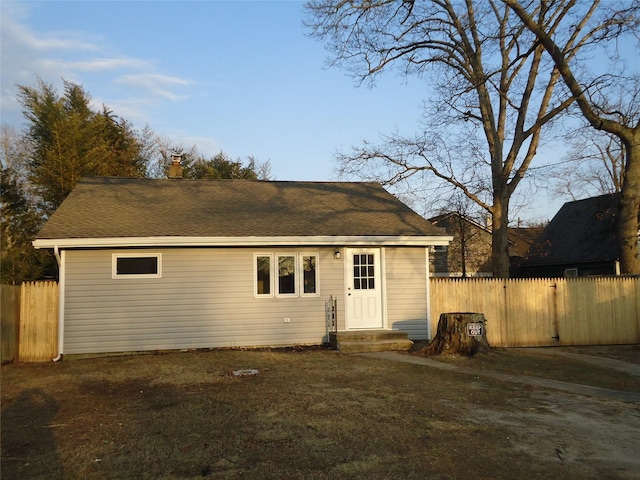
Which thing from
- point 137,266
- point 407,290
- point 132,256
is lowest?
point 407,290

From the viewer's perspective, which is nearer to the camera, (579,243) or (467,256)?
(579,243)

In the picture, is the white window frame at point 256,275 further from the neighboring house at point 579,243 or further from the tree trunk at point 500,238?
the neighboring house at point 579,243

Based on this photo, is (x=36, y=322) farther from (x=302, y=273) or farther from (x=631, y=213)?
(x=631, y=213)

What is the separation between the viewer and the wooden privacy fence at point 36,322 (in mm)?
11617

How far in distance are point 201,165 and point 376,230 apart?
21899 millimetres

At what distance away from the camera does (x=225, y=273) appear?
12.8 metres

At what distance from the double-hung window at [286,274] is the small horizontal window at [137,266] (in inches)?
89.9

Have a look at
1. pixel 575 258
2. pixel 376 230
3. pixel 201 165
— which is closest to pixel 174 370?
pixel 376 230

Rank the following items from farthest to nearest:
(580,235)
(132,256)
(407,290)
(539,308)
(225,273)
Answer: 1. (580,235)
2. (539,308)
3. (407,290)
4. (225,273)
5. (132,256)

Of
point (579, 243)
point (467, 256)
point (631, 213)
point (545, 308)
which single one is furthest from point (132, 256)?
point (467, 256)

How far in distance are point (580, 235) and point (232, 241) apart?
21.3 meters

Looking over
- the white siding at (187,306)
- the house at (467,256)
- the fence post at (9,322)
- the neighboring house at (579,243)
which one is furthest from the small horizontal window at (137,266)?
the house at (467,256)

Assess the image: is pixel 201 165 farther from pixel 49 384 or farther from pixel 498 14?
pixel 49 384

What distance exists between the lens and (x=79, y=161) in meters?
21.5
